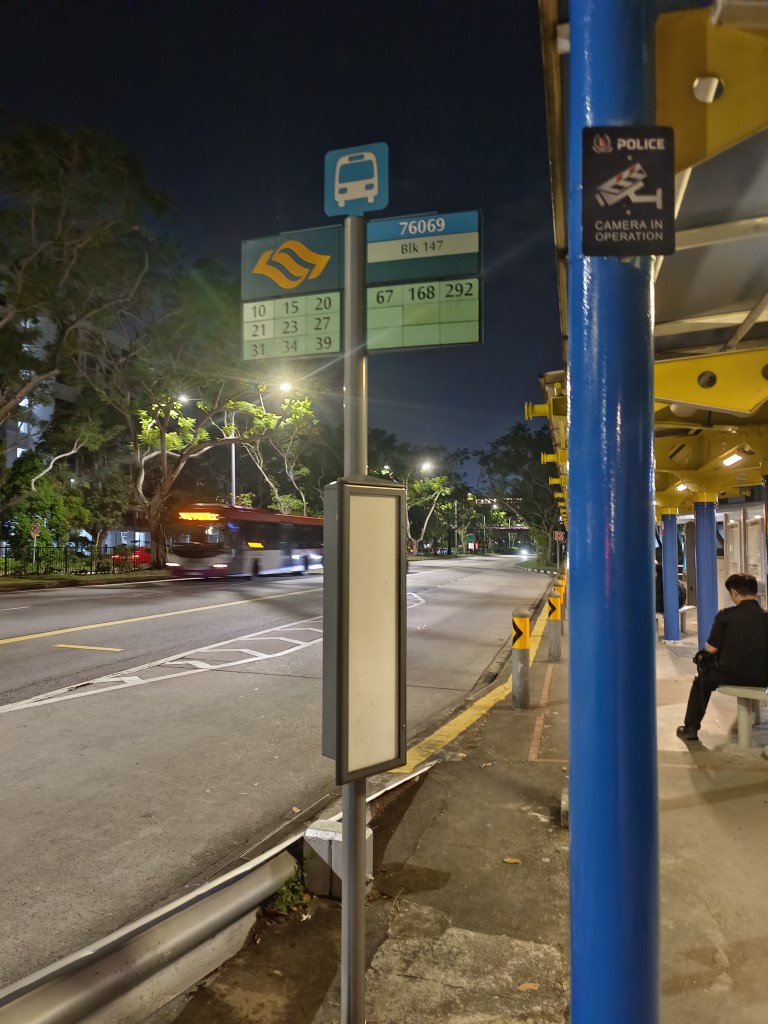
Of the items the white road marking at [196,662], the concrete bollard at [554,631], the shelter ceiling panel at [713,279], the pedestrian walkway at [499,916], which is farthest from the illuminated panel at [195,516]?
the shelter ceiling panel at [713,279]

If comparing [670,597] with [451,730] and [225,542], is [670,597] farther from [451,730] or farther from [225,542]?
[225,542]

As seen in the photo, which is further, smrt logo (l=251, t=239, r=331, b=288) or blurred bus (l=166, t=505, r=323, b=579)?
blurred bus (l=166, t=505, r=323, b=579)

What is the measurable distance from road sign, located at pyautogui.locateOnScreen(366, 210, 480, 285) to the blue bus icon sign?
26 cm

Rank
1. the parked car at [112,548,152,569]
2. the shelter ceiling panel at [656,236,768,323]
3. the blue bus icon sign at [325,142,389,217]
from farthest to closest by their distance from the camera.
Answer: the parked car at [112,548,152,569] < the shelter ceiling panel at [656,236,768,323] < the blue bus icon sign at [325,142,389,217]

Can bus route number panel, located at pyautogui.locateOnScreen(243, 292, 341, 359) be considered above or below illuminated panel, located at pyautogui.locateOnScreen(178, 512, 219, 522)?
below

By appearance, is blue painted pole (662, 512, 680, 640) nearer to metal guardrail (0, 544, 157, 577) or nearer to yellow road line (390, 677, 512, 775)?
yellow road line (390, 677, 512, 775)

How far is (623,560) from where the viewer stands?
211cm

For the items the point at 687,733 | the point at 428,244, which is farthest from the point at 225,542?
the point at 428,244

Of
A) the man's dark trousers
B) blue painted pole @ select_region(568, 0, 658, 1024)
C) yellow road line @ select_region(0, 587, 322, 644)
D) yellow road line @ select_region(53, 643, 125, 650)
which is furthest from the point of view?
yellow road line @ select_region(0, 587, 322, 644)

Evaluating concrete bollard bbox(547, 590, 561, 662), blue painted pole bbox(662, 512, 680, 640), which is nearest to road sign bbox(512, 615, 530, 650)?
concrete bollard bbox(547, 590, 561, 662)

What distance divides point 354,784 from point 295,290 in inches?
85.5

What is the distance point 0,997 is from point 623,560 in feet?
8.93

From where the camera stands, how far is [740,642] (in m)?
6.09

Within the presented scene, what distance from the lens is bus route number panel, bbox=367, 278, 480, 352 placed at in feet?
10.8
